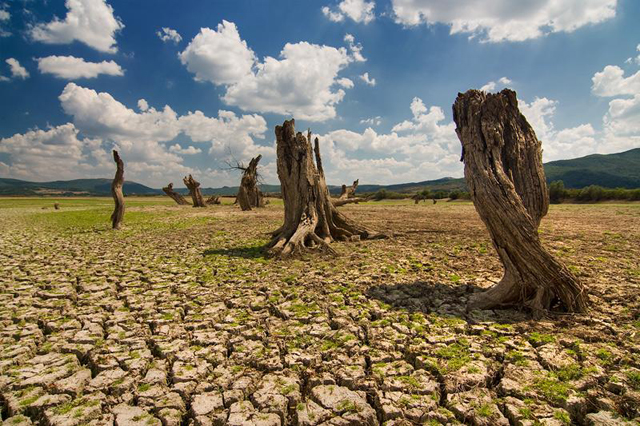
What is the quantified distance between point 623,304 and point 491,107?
4.05 meters

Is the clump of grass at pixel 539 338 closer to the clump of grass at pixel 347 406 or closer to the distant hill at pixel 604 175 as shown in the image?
the clump of grass at pixel 347 406

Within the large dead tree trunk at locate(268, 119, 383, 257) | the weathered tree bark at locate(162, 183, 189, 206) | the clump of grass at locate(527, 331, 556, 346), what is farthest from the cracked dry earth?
the weathered tree bark at locate(162, 183, 189, 206)

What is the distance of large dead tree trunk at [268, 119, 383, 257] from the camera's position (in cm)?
1220

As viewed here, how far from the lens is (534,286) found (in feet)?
17.7

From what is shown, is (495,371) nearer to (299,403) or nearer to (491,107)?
(299,403)

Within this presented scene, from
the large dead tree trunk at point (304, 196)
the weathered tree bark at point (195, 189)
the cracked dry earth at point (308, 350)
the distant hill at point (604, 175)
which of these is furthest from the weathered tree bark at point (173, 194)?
the distant hill at point (604, 175)

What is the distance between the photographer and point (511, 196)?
5.63 metres

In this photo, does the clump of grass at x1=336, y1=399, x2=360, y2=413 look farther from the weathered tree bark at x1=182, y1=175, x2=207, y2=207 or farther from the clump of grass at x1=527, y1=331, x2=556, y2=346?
the weathered tree bark at x1=182, y1=175, x2=207, y2=207

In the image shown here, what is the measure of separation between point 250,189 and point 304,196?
79.9 ft

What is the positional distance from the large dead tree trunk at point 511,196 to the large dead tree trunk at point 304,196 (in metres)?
6.45

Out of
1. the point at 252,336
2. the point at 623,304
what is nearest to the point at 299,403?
the point at 252,336

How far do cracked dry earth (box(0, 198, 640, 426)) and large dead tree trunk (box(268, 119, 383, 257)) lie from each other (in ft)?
13.4

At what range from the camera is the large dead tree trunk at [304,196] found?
12195mm

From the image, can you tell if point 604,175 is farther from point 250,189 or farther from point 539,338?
point 539,338
